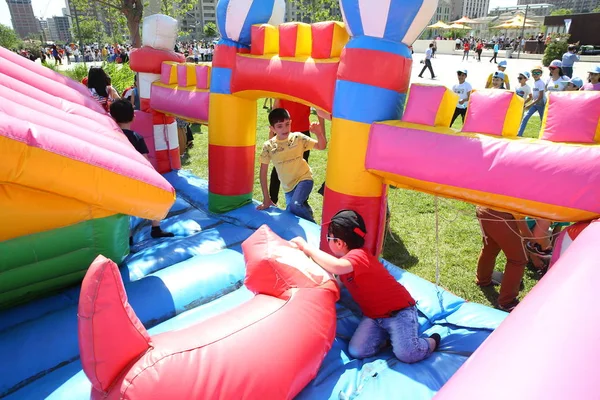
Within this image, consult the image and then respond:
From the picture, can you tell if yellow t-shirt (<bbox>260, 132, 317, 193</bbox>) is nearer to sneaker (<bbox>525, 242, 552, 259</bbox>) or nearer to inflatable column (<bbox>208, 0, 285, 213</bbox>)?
inflatable column (<bbox>208, 0, 285, 213</bbox>)

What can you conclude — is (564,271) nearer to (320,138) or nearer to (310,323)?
(310,323)

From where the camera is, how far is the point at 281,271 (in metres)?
2.12

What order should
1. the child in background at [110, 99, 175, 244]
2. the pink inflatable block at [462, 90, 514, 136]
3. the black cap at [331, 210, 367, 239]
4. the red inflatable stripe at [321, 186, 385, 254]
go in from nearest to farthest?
1. the pink inflatable block at [462, 90, 514, 136]
2. the black cap at [331, 210, 367, 239]
3. the red inflatable stripe at [321, 186, 385, 254]
4. the child in background at [110, 99, 175, 244]

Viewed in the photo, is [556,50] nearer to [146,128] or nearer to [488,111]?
[146,128]

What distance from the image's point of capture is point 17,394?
1.81 m

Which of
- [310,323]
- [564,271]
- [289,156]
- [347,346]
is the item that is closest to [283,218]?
[289,156]

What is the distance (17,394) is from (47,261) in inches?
26.5

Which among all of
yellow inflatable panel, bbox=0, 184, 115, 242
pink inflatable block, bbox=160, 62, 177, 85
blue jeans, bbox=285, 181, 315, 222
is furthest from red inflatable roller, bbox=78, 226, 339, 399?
pink inflatable block, bbox=160, 62, 177, 85

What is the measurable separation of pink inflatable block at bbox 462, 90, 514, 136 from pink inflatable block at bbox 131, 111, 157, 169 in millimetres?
3961

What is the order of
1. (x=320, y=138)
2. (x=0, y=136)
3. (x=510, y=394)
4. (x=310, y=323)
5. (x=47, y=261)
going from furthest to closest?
(x=320, y=138)
(x=47, y=261)
(x=310, y=323)
(x=0, y=136)
(x=510, y=394)

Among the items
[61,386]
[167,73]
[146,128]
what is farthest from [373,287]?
[146,128]

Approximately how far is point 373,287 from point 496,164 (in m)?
0.84

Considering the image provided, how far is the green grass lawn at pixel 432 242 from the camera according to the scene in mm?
3439

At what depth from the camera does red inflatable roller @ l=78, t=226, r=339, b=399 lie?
1.46 m
